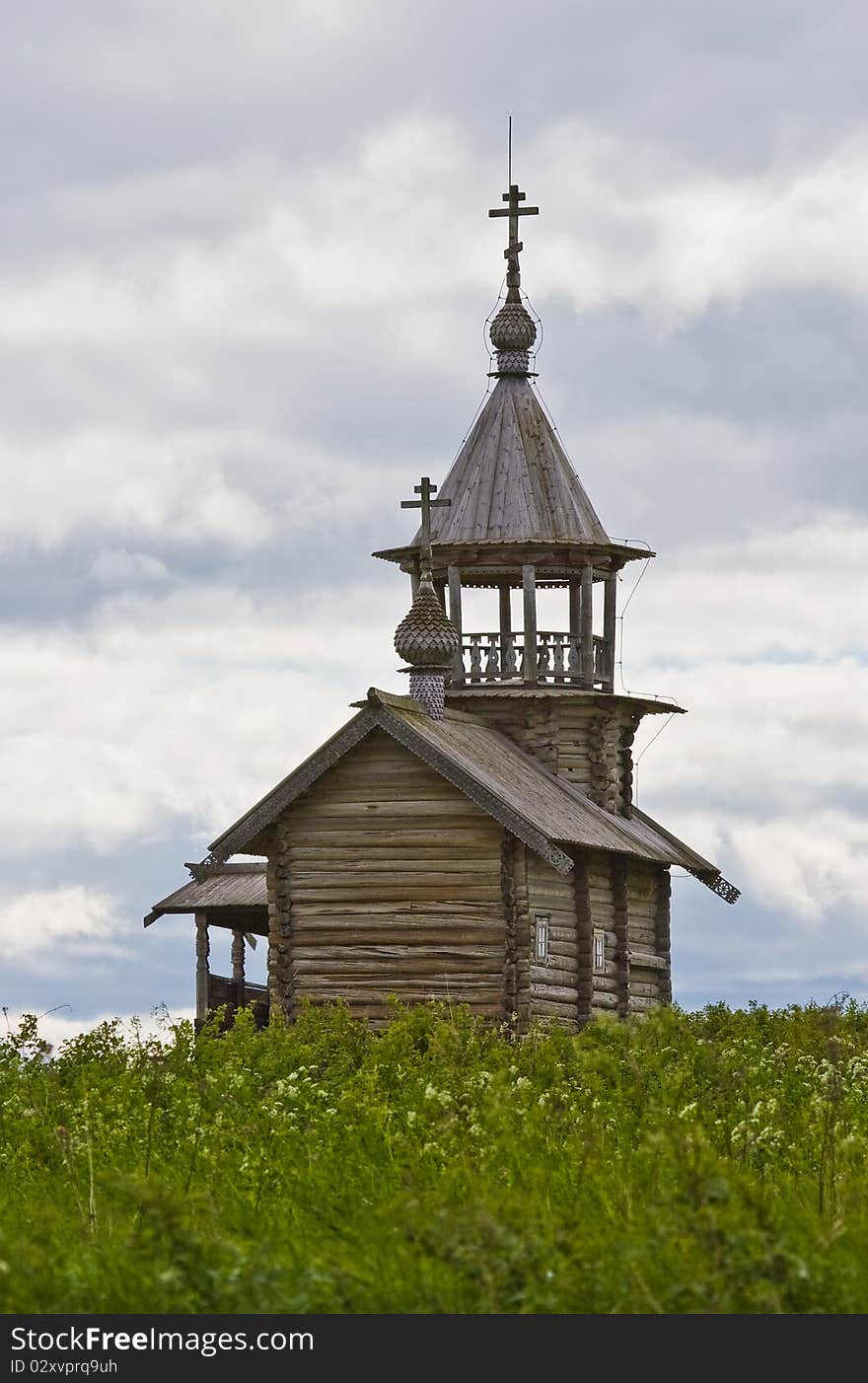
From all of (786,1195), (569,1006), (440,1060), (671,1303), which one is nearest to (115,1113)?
(440,1060)

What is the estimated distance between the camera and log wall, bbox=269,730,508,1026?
2844cm

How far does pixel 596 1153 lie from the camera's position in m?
11.0

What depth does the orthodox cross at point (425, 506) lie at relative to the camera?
110ft

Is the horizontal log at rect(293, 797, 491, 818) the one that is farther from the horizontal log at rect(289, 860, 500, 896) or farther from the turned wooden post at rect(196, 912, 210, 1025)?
the turned wooden post at rect(196, 912, 210, 1025)

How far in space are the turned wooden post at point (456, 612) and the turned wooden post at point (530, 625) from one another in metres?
1.08

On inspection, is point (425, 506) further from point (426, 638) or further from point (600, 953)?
point (600, 953)

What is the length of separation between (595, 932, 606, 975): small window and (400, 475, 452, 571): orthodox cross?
253 inches

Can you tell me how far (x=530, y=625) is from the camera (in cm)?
3475

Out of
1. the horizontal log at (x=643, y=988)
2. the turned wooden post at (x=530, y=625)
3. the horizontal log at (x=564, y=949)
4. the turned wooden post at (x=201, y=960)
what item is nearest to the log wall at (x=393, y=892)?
the horizontal log at (x=564, y=949)

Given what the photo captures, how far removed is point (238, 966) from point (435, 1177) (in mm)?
28235

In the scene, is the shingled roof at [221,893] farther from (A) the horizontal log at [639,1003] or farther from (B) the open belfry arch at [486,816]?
(A) the horizontal log at [639,1003]

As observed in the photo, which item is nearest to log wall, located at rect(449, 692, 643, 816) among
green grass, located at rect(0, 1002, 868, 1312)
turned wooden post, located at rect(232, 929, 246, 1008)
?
turned wooden post, located at rect(232, 929, 246, 1008)
